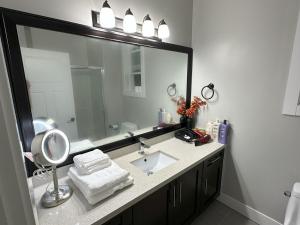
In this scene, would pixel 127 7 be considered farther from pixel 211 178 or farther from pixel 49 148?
pixel 211 178

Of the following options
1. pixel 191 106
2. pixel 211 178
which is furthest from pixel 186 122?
pixel 211 178

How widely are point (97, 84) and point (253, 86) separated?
1.42 metres

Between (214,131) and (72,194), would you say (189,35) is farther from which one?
(72,194)

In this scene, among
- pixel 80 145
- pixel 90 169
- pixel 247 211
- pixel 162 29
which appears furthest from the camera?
pixel 247 211

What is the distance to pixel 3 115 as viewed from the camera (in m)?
0.34

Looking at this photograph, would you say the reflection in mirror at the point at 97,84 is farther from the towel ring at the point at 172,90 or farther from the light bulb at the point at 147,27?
the light bulb at the point at 147,27

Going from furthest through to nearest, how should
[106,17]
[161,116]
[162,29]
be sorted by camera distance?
1. [161,116]
2. [162,29]
3. [106,17]

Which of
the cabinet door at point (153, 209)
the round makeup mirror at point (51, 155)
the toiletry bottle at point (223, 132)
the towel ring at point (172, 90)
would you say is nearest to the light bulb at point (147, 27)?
the towel ring at point (172, 90)

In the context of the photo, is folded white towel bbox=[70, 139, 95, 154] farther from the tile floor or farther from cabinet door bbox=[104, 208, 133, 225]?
the tile floor

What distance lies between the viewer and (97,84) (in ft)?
4.44

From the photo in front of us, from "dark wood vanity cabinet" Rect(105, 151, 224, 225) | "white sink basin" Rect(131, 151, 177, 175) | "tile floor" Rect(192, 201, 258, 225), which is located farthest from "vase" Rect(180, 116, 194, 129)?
"tile floor" Rect(192, 201, 258, 225)

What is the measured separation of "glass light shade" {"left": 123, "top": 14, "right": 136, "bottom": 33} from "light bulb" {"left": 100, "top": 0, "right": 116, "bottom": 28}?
0.39ft

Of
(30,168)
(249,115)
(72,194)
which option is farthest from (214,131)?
(30,168)

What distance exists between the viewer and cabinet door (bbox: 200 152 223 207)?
5.43ft
